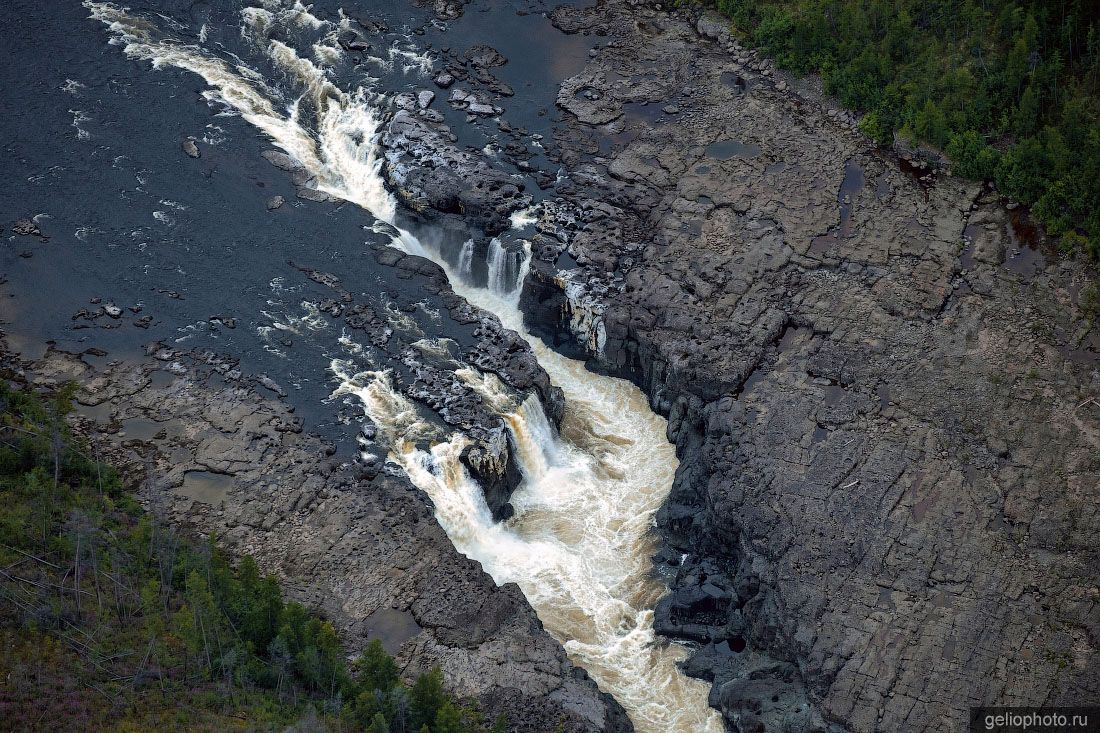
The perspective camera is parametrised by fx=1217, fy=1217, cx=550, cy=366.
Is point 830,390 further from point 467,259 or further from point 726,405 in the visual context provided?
point 467,259

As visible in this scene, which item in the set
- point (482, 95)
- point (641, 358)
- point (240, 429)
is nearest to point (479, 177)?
point (482, 95)

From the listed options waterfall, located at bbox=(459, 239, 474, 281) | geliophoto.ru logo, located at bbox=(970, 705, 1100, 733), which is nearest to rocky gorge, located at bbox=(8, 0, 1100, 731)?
waterfall, located at bbox=(459, 239, 474, 281)

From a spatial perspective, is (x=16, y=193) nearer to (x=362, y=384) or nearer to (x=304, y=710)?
(x=362, y=384)

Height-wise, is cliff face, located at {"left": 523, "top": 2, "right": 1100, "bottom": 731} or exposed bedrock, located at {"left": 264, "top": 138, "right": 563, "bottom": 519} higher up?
cliff face, located at {"left": 523, "top": 2, "right": 1100, "bottom": 731}

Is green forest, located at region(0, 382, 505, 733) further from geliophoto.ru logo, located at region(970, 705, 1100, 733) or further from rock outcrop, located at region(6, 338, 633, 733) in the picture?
geliophoto.ru logo, located at region(970, 705, 1100, 733)

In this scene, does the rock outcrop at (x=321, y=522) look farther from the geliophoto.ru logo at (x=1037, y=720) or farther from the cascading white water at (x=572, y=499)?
the geliophoto.ru logo at (x=1037, y=720)
